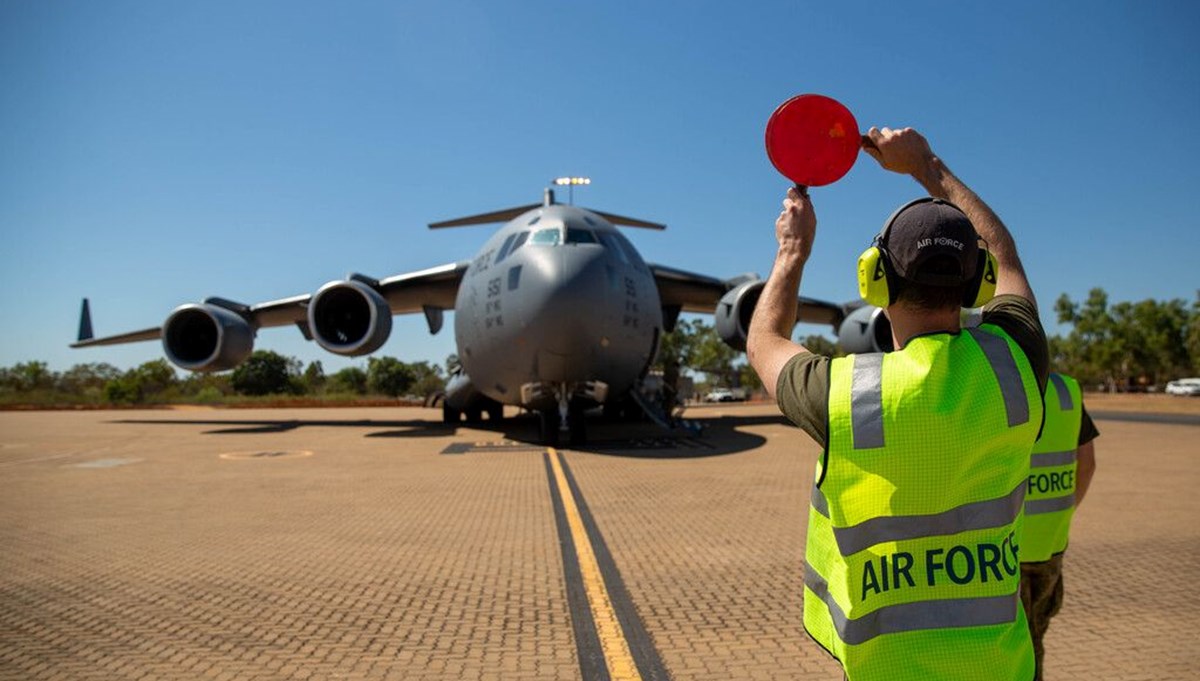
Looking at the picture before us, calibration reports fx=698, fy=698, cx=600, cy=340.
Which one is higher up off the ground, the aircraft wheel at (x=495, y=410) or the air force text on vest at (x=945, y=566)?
the air force text on vest at (x=945, y=566)

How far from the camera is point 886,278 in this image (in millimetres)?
1611

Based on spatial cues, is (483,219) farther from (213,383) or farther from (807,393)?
(213,383)

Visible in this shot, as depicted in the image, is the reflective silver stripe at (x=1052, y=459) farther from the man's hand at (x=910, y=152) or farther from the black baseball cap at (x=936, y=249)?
the black baseball cap at (x=936, y=249)

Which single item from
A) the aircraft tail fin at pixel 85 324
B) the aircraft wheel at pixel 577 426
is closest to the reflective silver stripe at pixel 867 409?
the aircraft wheel at pixel 577 426

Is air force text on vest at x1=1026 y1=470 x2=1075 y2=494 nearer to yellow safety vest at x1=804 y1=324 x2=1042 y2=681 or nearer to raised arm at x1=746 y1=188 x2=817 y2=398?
yellow safety vest at x1=804 y1=324 x2=1042 y2=681

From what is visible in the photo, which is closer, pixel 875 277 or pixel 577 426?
pixel 875 277

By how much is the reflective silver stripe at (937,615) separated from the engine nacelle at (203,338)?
2087cm

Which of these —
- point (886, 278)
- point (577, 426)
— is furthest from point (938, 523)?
point (577, 426)

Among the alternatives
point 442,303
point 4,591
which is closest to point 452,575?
point 4,591

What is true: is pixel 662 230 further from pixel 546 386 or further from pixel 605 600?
pixel 605 600

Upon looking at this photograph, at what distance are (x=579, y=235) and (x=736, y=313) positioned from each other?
4.67m

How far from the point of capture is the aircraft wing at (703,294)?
20094 millimetres

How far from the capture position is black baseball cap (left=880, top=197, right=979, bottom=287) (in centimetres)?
154

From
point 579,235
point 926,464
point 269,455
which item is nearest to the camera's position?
point 926,464
